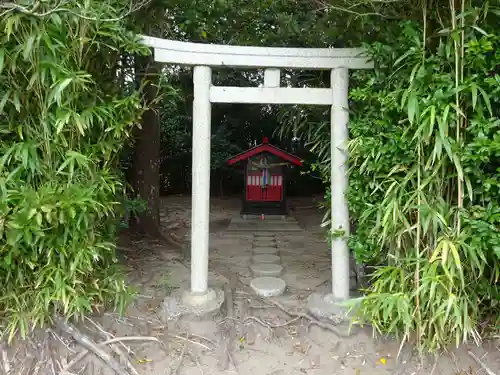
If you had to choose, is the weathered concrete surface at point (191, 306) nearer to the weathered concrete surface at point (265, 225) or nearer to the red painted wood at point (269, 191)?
the weathered concrete surface at point (265, 225)

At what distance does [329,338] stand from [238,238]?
3.88 metres

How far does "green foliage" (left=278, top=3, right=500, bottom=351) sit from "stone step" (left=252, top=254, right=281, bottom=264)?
7.75 feet

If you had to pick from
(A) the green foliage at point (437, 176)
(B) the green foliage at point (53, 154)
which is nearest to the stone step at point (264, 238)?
(A) the green foliage at point (437, 176)

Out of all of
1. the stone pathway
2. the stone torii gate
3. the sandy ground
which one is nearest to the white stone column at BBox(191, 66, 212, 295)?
the stone torii gate

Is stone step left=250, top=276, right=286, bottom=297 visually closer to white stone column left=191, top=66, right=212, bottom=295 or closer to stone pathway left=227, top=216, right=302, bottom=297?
stone pathway left=227, top=216, right=302, bottom=297

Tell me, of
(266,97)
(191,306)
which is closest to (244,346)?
(191,306)

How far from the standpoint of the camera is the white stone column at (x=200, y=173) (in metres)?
3.44

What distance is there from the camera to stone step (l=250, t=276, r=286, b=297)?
4.01 m

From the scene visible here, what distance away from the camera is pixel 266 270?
4.71 meters

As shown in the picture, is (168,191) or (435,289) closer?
(435,289)

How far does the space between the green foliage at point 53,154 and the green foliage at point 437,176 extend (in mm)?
1937

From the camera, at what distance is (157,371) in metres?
2.92

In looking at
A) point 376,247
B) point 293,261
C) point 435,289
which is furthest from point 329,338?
point 293,261

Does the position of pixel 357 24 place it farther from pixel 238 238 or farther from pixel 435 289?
pixel 238 238
